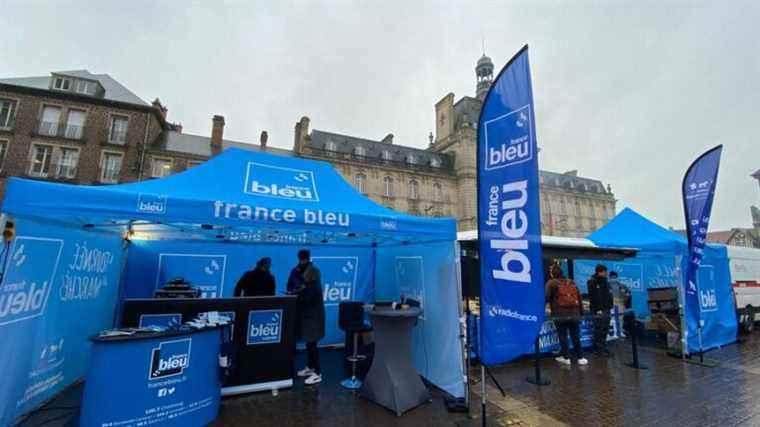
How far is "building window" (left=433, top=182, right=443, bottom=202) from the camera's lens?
116 ft

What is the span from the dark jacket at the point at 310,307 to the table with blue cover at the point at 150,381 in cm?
139

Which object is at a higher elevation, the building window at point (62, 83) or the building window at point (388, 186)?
the building window at point (62, 83)

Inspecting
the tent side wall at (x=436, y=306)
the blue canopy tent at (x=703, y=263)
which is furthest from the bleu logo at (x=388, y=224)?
the blue canopy tent at (x=703, y=263)

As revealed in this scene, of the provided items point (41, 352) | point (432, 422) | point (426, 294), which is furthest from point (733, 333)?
point (41, 352)

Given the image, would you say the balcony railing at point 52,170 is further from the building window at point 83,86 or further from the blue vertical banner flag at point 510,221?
the blue vertical banner flag at point 510,221

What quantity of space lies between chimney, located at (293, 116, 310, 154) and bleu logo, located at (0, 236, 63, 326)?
2847 centimetres

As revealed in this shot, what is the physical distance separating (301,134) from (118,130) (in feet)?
48.1

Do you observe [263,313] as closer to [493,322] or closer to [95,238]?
[95,238]

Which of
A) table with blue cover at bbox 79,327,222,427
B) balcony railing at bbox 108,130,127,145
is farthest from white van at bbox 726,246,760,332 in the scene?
balcony railing at bbox 108,130,127,145

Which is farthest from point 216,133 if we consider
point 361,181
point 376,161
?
point 376,161

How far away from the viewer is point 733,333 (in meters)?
7.54

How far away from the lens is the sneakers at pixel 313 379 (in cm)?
454

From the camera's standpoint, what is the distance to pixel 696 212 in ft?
20.0

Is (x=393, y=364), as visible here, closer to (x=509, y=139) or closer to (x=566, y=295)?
(x=509, y=139)
